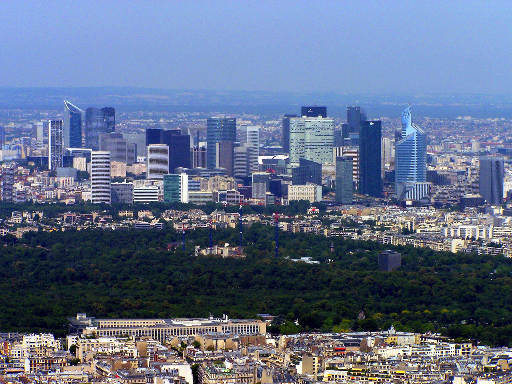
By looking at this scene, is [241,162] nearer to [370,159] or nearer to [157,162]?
[157,162]

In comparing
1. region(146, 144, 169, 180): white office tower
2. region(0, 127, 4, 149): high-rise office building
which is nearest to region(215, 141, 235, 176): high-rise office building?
region(146, 144, 169, 180): white office tower

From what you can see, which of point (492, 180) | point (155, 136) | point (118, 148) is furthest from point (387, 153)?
point (118, 148)

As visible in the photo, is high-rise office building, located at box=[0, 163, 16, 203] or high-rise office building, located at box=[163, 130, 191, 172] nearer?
high-rise office building, located at box=[0, 163, 16, 203]

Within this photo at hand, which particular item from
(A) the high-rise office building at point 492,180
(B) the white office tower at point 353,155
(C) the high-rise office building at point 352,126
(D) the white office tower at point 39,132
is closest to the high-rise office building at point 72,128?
(D) the white office tower at point 39,132

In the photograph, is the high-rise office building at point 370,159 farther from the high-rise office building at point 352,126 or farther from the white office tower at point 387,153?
the high-rise office building at point 352,126

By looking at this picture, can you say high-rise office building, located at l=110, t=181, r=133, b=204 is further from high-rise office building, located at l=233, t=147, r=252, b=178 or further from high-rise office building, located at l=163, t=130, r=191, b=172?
high-rise office building, located at l=233, t=147, r=252, b=178
